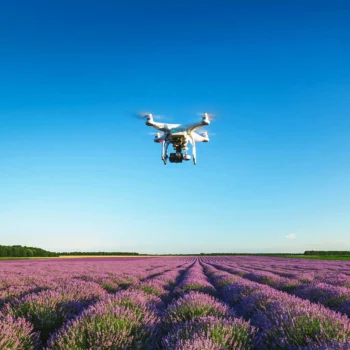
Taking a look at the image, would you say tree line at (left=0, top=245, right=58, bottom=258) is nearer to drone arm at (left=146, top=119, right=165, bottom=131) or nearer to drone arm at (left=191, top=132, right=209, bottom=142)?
drone arm at (left=191, top=132, right=209, bottom=142)

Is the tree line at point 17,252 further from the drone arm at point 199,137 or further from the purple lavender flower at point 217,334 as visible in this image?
the purple lavender flower at point 217,334

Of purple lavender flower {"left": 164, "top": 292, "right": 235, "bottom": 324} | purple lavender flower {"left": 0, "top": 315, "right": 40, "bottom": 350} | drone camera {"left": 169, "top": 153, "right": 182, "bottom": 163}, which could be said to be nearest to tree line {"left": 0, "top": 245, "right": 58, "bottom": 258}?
drone camera {"left": 169, "top": 153, "right": 182, "bottom": 163}

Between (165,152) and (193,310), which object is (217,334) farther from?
(165,152)

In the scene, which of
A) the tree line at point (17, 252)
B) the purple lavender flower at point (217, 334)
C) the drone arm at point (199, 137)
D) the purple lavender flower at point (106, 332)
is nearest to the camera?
the purple lavender flower at point (217, 334)

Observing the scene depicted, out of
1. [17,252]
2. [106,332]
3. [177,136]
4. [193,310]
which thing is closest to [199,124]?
[177,136]

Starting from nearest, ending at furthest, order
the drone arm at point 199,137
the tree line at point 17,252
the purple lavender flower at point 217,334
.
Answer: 1. the purple lavender flower at point 217,334
2. the drone arm at point 199,137
3. the tree line at point 17,252

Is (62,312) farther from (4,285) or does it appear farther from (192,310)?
(4,285)

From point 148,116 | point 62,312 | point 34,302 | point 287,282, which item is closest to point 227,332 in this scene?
point 62,312

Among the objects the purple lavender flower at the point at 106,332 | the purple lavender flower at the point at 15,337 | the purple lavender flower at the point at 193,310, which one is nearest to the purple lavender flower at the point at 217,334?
the purple lavender flower at the point at 106,332

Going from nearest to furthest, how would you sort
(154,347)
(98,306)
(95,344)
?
(95,344) → (154,347) → (98,306)

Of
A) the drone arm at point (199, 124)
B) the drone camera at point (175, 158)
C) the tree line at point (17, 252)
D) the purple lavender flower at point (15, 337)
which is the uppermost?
the drone arm at point (199, 124)
